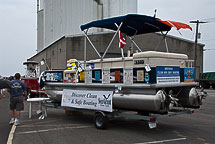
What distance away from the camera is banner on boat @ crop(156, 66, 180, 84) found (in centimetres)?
712

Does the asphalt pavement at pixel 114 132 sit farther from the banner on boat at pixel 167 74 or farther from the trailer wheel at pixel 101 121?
the banner on boat at pixel 167 74

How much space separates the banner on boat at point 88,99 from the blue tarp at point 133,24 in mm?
2372

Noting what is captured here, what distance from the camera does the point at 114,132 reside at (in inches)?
310

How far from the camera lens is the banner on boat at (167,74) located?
7125 millimetres

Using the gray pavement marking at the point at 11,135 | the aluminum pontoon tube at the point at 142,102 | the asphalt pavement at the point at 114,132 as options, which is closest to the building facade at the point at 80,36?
the asphalt pavement at the point at 114,132

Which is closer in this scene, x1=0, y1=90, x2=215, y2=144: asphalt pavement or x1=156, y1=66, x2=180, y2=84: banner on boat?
x1=0, y1=90, x2=215, y2=144: asphalt pavement

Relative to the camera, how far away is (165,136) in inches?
289

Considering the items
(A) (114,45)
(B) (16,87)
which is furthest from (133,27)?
(A) (114,45)

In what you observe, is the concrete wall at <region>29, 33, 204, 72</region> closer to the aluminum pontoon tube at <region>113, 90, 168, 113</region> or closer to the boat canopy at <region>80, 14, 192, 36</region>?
the boat canopy at <region>80, 14, 192, 36</region>

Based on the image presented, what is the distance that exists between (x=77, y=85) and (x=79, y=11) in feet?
107

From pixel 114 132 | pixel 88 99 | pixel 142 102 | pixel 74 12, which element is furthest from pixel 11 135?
pixel 74 12

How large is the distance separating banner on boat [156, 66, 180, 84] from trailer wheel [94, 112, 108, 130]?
7.23 ft

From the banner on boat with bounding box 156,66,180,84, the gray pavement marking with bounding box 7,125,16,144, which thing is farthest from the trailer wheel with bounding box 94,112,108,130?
the gray pavement marking with bounding box 7,125,16,144

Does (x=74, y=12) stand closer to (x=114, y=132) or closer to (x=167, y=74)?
(x=114, y=132)
